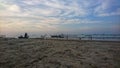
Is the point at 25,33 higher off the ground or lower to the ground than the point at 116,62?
higher

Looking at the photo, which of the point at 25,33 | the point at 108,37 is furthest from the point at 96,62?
the point at 25,33

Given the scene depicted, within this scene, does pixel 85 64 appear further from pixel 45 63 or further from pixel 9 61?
pixel 9 61

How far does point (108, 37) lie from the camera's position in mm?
38250

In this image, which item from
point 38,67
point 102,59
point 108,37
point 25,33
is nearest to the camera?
point 38,67

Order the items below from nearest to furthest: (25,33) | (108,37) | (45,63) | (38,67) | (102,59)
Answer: (38,67) → (45,63) → (102,59) → (108,37) → (25,33)

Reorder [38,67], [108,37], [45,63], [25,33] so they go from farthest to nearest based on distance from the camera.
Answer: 1. [25,33]
2. [108,37]
3. [45,63]
4. [38,67]

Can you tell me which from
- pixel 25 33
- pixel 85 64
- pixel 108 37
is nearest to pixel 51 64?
pixel 85 64

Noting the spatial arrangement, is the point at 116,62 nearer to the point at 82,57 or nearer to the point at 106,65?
the point at 106,65

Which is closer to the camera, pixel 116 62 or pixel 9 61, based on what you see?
pixel 116 62

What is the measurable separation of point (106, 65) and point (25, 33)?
159 feet

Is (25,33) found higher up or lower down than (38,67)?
higher up

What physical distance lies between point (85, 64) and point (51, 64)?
8.82ft

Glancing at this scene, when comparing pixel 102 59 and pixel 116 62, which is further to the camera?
pixel 102 59

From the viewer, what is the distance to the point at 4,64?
1542 centimetres
